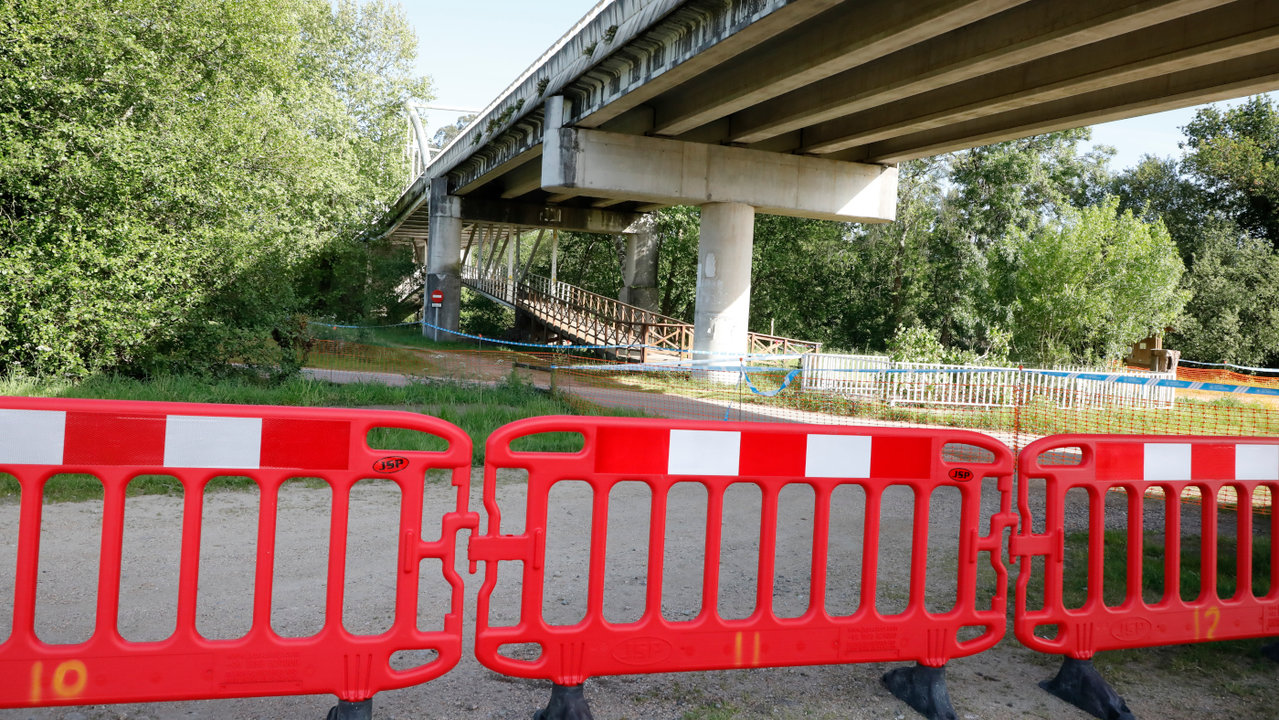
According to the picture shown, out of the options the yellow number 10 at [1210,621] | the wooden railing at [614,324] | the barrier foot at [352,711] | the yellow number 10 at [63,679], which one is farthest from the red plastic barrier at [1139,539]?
the wooden railing at [614,324]

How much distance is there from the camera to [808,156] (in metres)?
20.7

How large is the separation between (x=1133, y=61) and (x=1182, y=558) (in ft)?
29.0

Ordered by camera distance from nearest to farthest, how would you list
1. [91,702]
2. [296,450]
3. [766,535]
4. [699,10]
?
[91,702] < [296,450] < [766,535] < [699,10]

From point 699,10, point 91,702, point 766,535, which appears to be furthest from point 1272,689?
point 699,10

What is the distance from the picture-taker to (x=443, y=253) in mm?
31625

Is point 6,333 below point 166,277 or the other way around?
below

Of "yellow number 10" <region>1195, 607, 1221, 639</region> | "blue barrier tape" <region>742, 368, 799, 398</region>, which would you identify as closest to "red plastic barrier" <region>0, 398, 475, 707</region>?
"yellow number 10" <region>1195, 607, 1221, 639</region>

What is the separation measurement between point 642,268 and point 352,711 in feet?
103

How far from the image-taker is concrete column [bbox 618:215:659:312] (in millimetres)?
33688

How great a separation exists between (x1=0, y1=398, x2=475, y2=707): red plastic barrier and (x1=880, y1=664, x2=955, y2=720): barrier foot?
1.73 m

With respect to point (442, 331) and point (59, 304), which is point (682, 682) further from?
point (442, 331)

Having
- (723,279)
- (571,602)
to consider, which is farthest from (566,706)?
(723,279)

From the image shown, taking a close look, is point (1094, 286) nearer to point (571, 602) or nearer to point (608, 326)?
point (608, 326)

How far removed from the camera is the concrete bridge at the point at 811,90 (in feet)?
37.0
